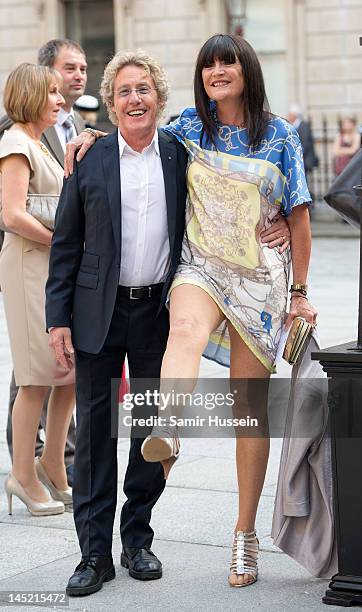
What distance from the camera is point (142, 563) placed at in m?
4.76

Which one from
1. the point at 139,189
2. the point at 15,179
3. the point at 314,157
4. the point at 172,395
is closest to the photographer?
the point at 172,395

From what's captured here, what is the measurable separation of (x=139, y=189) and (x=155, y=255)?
9.6 inches

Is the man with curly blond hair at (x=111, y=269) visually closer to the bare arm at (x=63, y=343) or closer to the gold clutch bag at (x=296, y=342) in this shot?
the bare arm at (x=63, y=343)

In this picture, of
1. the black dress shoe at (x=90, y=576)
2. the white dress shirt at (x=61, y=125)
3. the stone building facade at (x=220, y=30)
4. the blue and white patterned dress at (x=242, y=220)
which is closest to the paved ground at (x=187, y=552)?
the black dress shoe at (x=90, y=576)

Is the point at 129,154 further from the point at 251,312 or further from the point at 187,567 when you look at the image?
the point at 187,567

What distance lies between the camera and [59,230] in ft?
15.2

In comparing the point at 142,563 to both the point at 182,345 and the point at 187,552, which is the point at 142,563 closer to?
the point at 187,552

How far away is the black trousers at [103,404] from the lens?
15.3ft

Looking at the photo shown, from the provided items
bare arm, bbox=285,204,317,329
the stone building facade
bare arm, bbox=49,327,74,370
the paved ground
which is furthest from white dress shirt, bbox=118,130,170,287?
the stone building facade

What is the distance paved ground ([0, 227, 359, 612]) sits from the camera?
4.47 meters

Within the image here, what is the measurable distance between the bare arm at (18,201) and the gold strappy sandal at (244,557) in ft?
5.76

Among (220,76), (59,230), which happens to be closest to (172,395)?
(59,230)

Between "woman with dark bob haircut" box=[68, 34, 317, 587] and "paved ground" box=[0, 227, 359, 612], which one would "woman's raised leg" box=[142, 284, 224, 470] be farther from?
"paved ground" box=[0, 227, 359, 612]

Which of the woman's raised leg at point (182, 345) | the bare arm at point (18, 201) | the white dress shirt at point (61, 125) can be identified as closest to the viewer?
the woman's raised leg at point (182, 345)
